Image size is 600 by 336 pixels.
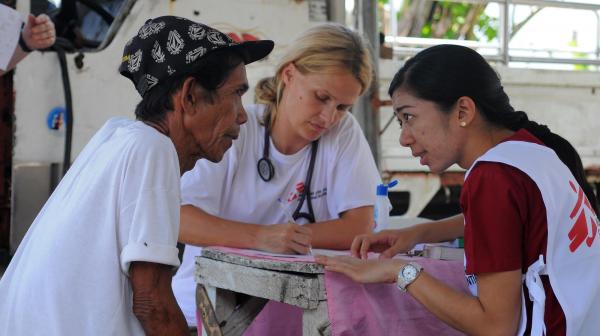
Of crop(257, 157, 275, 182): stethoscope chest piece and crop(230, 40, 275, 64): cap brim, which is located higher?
crop(230, 40, 275, 64): cap brim

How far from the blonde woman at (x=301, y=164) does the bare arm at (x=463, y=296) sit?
725mm

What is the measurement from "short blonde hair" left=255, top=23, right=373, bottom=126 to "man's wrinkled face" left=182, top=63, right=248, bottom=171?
745 mm

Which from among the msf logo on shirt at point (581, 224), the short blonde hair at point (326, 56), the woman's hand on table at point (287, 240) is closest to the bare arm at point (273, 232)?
the woman's hand on table at point (287, 240)

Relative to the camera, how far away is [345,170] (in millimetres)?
2506

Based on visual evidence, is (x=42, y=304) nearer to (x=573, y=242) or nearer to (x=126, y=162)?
(x=126, y=162)

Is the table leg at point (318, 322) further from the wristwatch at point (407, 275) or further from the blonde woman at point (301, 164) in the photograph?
the blonde woman at point (301, 164)

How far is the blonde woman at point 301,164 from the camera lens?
2363mm

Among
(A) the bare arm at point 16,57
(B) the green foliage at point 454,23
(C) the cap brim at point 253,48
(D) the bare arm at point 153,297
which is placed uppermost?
(C) the cap brim at point 253,48

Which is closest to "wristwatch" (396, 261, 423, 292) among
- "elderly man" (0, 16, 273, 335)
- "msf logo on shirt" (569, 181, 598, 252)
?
"msf logo on shirt" (569, 181, 598, 252)

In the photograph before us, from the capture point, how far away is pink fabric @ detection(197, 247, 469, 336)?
5.08 feet


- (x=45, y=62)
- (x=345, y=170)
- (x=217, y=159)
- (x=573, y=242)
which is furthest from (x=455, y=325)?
(x=45, y=62)

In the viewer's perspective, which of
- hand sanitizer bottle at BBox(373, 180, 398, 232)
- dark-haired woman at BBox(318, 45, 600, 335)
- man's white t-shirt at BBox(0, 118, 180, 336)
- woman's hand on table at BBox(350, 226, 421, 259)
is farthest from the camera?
hand sanitizer bottle at BBox(373, 180, 398, 232)

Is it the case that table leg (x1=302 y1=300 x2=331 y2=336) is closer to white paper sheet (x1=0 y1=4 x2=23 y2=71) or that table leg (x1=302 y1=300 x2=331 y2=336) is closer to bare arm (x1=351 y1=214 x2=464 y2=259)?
bare arm (x1=351 y1=214 x2=464 y2=259)

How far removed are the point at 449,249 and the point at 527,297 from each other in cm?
45
